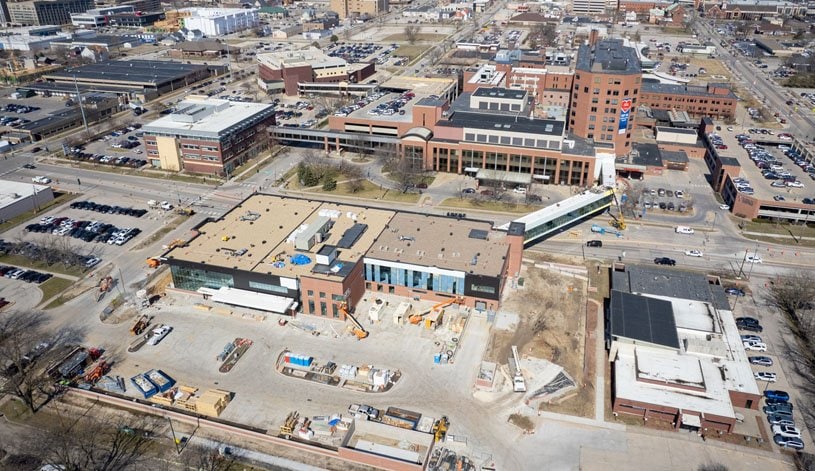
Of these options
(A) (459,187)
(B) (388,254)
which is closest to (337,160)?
(A) (459,187)

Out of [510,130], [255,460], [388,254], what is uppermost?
[510,130]

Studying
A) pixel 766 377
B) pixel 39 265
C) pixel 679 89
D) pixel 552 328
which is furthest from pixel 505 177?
pixel 39 265

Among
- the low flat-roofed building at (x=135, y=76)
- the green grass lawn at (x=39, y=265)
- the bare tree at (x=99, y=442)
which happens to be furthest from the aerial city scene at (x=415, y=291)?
the low flat-roofed building at (x=135, y=76)

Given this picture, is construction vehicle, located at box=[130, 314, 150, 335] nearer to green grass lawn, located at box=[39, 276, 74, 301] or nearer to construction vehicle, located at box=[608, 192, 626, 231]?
green grass lawn, located at box=[39, 276, 74, 301]

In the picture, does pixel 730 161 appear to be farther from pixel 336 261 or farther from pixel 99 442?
pixel 99 442

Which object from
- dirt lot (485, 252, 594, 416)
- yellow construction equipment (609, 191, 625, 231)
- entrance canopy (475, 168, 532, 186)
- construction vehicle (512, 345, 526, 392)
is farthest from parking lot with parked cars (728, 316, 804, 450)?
entrance canopy (475, 168, 532, 186)

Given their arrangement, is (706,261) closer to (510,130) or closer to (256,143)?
(510,130)

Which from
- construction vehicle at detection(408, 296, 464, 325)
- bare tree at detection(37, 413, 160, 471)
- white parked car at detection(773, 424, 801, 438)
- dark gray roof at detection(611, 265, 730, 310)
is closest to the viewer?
bare tree at detection(37, 413, 160, 471)
